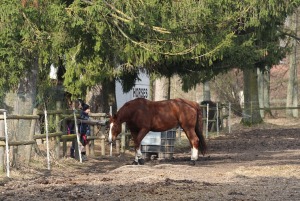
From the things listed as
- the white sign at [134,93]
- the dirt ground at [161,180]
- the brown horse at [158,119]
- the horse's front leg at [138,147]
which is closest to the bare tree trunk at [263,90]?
the white sign at [134,93]

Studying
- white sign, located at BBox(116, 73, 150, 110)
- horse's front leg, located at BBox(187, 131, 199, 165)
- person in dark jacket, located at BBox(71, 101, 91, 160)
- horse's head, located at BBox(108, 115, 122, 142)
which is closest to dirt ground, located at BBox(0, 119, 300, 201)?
horse's front leg, located at BBox(187, 131, 199, 165)

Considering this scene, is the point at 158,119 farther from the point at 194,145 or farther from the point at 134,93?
the point at 134,93

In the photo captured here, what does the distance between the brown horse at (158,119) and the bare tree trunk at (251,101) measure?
2101 cm

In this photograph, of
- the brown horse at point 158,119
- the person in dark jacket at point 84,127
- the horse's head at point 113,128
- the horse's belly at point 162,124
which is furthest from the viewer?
the person in dark jacket at point 84,127

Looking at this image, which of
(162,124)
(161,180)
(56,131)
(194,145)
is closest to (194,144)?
(194,145)

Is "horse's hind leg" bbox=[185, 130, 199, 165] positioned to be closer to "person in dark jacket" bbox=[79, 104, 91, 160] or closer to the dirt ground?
the dirt ground

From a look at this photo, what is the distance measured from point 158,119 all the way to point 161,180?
251 inches

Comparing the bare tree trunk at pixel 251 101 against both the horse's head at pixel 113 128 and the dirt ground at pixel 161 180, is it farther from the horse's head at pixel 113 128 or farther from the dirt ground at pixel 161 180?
the horse's head at pixel 113 128

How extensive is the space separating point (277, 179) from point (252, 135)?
2022 cm

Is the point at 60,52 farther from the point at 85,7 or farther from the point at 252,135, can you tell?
the point at 252,135

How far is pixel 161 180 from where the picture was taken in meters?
14.9

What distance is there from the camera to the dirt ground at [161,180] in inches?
494

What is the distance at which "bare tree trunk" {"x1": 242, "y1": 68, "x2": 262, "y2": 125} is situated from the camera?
1690 inches

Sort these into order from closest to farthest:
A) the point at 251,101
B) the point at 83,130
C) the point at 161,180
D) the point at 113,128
Answer: the point at 161,180 → the point at 113,128 → the point at 83,130 → the point at 251,101
